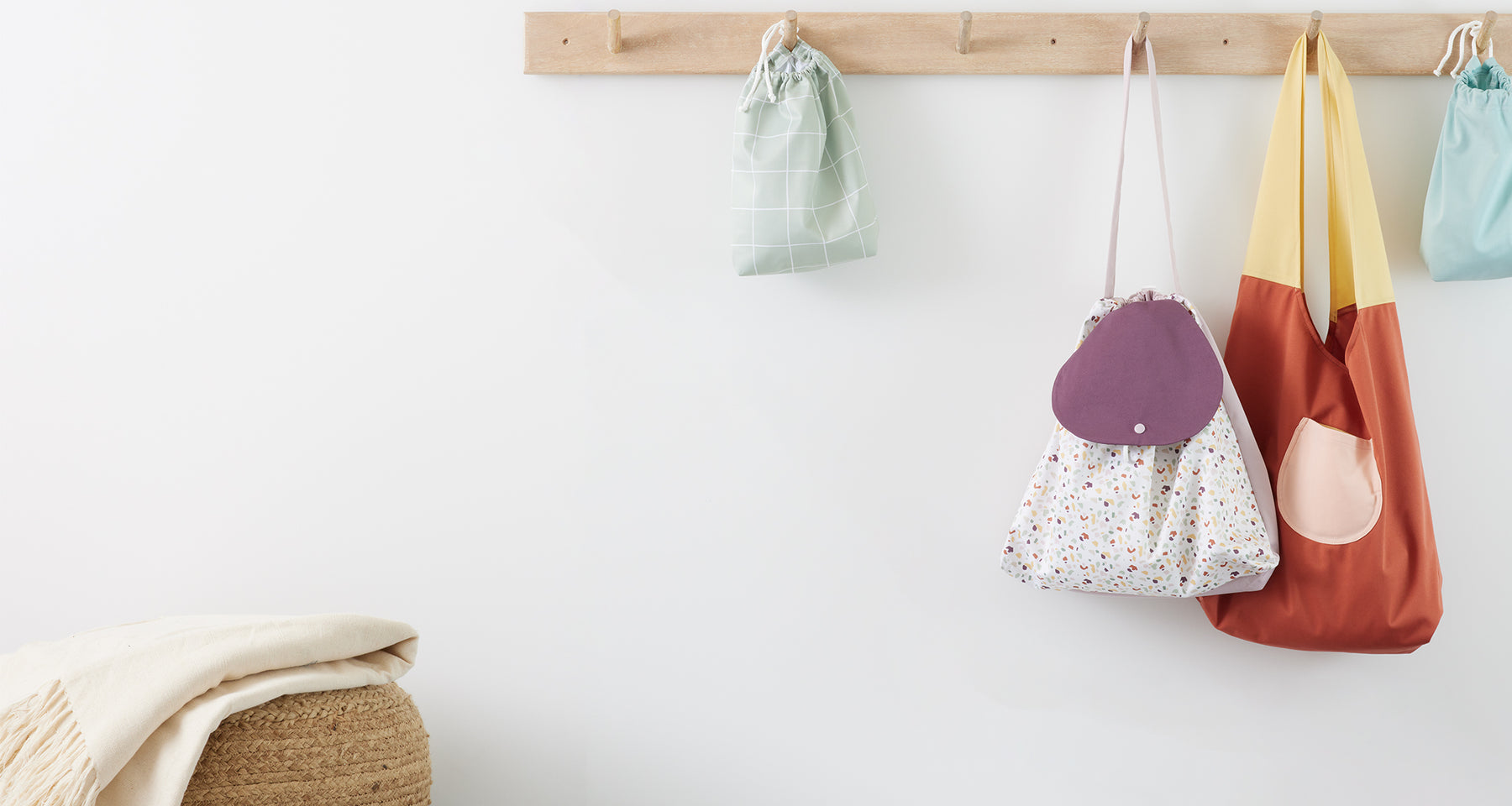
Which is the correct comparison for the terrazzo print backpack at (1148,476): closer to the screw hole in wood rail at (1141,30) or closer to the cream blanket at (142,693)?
the screw hole in wood rail at (1141,30)

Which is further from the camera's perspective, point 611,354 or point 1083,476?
point 611,354

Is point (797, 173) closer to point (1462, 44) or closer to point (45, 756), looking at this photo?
point (1462, 44)

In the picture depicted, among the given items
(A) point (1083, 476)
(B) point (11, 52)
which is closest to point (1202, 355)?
(A) point (1083, 476)

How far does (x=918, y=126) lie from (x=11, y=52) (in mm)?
1114

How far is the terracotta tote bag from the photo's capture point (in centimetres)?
98

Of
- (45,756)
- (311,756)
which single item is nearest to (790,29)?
(311,756)

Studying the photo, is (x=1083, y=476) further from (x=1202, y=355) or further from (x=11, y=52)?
(x=11, y=52)

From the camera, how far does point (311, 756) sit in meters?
0.85

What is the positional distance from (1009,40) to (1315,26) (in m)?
0.34

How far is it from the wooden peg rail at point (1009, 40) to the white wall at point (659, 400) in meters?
0.03

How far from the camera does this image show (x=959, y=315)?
113cm

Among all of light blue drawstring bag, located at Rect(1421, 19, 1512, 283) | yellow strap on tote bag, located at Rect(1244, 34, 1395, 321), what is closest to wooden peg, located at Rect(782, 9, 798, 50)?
yellow strap on tote bag, located at Rect(1244, 34, 1395, 321)

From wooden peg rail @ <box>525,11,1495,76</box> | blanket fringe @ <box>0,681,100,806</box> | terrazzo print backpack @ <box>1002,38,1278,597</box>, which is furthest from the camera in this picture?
wooden peg rail @ <box>525,11,1495,76</box>

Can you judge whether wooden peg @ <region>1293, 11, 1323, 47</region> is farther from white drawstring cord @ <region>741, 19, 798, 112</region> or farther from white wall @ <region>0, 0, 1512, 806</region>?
white drawstring cord @ <region>741, 19, 798, 112</region>
